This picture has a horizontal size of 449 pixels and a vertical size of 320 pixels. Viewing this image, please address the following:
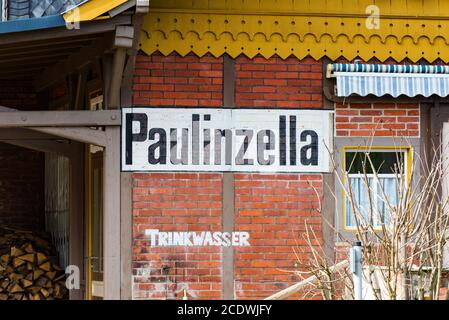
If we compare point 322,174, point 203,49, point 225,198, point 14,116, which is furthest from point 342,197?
point 14,116

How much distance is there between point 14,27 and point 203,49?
88.9 inches

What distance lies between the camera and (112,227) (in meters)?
13.4

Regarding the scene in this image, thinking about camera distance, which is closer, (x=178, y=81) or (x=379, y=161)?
(x=178, y=81)

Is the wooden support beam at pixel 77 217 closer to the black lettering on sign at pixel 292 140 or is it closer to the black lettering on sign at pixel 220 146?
the black lettering on sign at pixel 220 146

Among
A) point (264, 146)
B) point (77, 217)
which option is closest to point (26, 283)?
point (77, 217)

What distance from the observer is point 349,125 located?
13914 mm

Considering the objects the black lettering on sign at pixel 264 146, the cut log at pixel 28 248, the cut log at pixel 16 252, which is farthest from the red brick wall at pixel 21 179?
the black lettering on sign at pixel 264 146

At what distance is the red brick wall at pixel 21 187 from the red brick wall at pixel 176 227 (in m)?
3.91

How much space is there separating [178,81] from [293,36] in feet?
4.52

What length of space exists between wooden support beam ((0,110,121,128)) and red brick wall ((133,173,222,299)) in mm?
756

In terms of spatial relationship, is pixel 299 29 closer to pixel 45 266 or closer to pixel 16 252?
pixel 45 266

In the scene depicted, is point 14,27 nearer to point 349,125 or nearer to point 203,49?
point 203,49

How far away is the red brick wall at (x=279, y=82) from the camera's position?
1376 centimetres
